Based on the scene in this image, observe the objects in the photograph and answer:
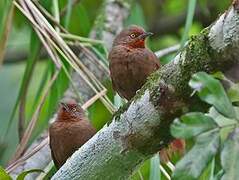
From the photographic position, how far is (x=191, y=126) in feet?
5.39

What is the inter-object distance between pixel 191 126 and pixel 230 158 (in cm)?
12

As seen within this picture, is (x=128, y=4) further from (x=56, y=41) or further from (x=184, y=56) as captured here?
(x=184, y=56)

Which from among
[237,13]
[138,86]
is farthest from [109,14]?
[237,13]

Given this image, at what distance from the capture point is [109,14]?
505 centimetres

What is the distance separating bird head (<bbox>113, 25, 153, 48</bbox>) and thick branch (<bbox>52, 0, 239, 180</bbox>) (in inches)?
39.0

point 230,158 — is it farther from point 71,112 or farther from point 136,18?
point 136,18

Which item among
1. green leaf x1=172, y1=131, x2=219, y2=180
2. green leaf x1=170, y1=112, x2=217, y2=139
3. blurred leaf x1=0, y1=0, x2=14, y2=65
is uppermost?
blurred leaf x1=0, y1=0, x2=14, y2=65

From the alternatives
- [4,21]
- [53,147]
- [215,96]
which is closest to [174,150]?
[53,147]

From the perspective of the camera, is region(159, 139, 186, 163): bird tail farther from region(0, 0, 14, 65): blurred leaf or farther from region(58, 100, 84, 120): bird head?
region(0, 0, 14, 65): blurred leaf

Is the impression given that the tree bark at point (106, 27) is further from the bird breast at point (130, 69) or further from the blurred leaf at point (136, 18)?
→ the bird breast at point (130, 69)

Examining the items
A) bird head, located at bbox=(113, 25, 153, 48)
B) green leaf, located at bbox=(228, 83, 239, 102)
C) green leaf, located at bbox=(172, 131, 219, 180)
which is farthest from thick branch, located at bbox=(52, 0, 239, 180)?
bird head, located at bbox=(113, 25, 153, 48)

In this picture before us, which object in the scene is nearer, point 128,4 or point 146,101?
point 146,101

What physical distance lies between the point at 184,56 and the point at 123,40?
1.31 m

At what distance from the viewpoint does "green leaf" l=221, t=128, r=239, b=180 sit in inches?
64.8
